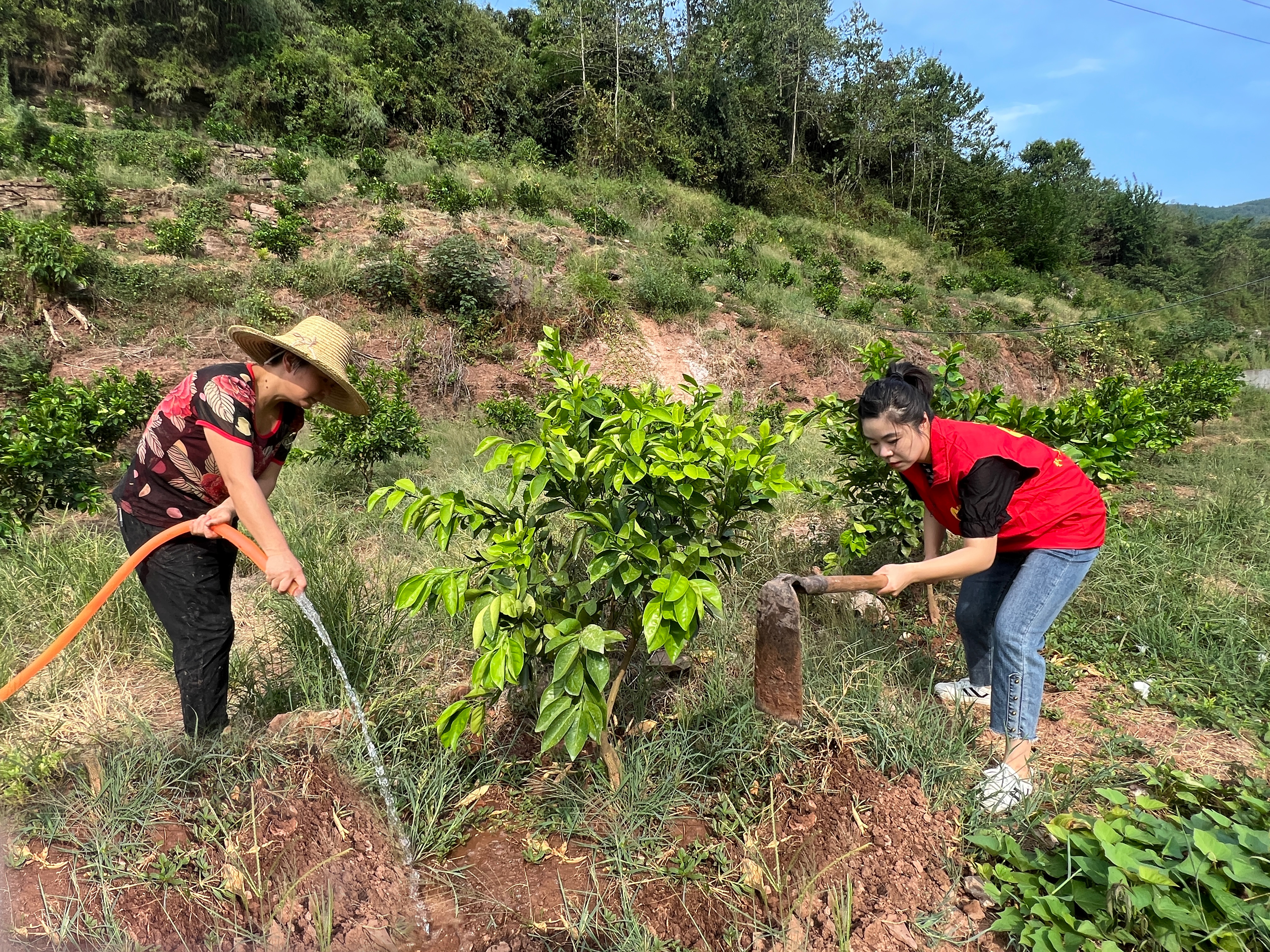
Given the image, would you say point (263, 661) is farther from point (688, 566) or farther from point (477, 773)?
point (688, 566)

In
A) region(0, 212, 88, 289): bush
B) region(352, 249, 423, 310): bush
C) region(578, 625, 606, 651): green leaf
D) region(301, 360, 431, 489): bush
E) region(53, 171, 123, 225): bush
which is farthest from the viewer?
region(352, 249, 423, 310): bush

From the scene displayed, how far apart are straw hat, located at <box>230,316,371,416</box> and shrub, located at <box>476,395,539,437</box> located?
479 centimetres

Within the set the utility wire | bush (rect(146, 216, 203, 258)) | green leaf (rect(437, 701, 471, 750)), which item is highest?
the utility wire

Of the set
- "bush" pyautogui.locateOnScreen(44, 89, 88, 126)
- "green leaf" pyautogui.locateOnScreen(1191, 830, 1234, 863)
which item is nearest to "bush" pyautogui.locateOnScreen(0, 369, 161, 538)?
"green leaf" pyautogui.locateOnScreen(1191, 830, 1234, 863)

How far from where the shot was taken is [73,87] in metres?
13.2

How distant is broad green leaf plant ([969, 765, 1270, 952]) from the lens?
1.38 m

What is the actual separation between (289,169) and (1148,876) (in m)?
13.6

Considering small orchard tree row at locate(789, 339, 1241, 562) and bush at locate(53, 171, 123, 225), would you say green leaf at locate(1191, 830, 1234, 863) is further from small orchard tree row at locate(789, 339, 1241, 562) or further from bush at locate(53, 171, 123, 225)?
bush at locate(53, 171, 123, 225)

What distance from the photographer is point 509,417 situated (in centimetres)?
730

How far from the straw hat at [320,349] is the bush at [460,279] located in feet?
24.8

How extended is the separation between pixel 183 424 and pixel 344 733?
1213 millimetres

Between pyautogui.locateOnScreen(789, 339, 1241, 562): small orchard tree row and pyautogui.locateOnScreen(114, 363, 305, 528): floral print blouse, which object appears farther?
pyautogui.locateOnScreen(789, 339, 1241, 562): small orchard tree row

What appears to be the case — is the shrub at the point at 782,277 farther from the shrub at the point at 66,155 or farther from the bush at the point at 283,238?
the shrub at the point at 66,155

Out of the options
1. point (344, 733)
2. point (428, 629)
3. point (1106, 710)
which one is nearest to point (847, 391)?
point (1106, 710)
